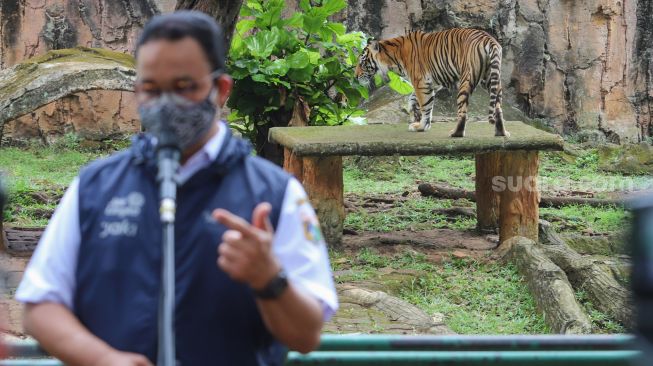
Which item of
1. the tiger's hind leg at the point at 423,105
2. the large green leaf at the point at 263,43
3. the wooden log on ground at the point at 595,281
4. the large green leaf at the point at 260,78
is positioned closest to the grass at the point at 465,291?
the wooden log on ground at the point at 595,281

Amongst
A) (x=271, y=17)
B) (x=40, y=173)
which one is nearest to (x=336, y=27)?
(x=271, y=17)

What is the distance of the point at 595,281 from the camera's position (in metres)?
6.80

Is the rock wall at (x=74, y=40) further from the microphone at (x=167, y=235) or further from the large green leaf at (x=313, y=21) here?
the microphone at (x=167, y=235)

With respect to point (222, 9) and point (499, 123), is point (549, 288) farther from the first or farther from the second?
point (222, 9)

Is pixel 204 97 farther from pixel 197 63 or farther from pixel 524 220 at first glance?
pixel 524 220

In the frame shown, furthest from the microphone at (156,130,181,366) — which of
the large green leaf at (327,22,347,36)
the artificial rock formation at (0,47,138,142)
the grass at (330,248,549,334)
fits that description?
the large green leaf at (327,22,347,36)

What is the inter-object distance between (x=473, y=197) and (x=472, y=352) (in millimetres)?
8300

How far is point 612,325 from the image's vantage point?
6.22 m

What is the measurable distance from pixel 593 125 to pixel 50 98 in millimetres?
8184

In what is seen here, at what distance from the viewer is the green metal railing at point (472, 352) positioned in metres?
2.43

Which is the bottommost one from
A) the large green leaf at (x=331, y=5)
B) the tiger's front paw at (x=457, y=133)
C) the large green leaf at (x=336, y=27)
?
the tiger's front paw at (x=457, y=133)

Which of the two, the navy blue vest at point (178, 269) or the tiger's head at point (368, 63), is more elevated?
the tiger's head at point (368, 63)

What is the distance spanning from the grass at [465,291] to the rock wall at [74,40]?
6039 millimetres

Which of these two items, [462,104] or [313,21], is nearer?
[462,104]
